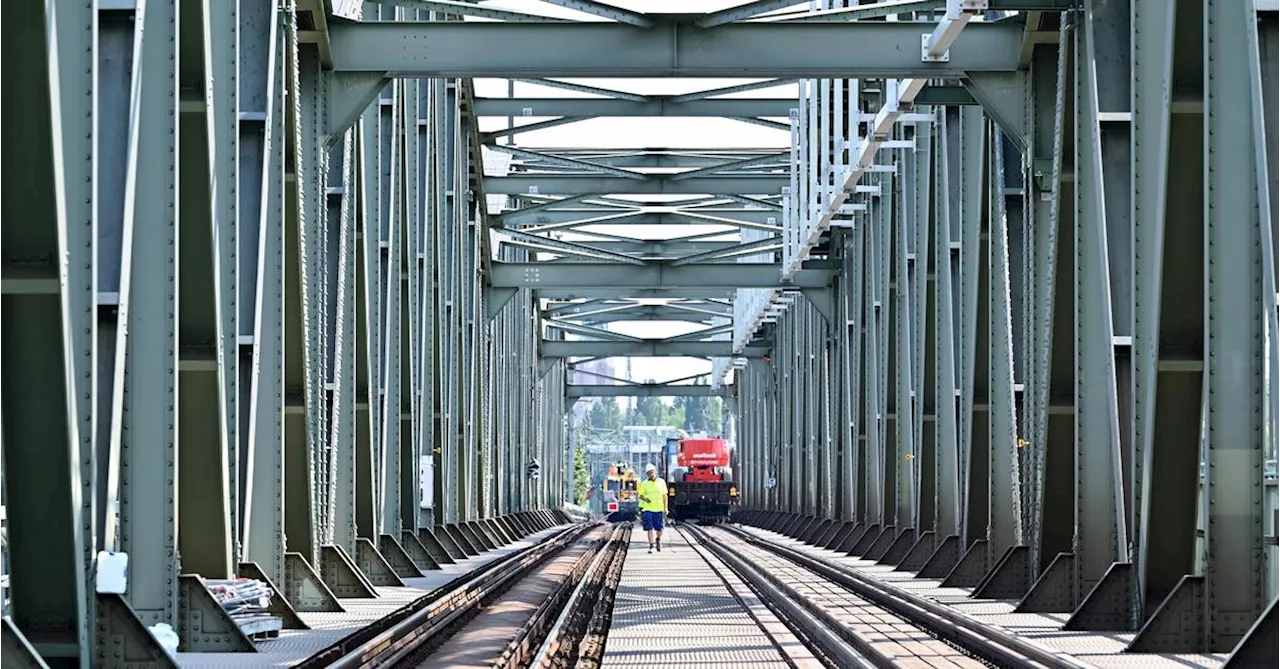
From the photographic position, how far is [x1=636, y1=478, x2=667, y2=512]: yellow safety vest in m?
33.4

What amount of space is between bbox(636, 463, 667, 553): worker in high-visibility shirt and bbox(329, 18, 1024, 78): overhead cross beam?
1269 cm

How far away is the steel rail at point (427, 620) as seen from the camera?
13.3 meters

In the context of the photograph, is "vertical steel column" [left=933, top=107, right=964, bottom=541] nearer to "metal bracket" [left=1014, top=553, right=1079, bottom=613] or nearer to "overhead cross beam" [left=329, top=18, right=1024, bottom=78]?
"overhead cross beam" [left=329, top=18, right=1024, bottom=78]

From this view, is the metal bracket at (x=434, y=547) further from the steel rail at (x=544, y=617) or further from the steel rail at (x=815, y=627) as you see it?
the steel rail at (x=815, y=627)

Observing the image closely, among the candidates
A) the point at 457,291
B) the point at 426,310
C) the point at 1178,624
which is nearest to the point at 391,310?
the point at 426,310

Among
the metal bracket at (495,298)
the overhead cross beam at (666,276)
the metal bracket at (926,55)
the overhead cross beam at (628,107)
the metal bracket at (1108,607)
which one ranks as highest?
the overhead cross beam at (628,107)

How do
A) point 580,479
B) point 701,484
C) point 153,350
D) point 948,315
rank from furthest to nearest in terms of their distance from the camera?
point 580,479, point 701,484, point 948,315, point 153,350

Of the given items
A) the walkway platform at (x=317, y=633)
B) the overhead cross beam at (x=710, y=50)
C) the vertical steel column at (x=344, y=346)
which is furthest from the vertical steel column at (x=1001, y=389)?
the vertical steel column at (x=344, y=346)

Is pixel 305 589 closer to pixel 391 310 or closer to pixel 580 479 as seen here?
pixel 391 310

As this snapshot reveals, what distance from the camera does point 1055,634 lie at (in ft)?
48.7

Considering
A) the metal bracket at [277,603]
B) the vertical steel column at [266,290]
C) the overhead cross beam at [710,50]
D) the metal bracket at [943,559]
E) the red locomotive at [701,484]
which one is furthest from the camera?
the red locomotive at [701,484]

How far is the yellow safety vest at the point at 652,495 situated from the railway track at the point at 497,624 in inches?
126

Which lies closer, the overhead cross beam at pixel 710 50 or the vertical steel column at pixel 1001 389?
the overhead cross beam at pixel 710 50

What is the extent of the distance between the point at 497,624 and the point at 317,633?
3.13 meters
